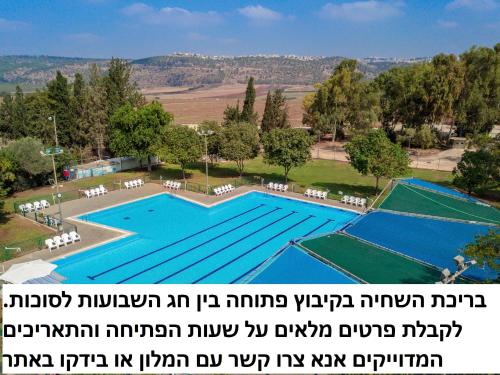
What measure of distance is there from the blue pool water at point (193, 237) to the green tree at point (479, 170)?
377 inches

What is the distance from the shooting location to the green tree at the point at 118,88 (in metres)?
38.5

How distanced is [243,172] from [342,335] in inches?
1153

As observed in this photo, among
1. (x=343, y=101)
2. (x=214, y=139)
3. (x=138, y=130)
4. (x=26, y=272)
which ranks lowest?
(x=26, y=272)

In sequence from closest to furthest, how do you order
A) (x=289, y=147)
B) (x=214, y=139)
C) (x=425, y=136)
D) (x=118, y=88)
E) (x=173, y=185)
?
(x=289, y=147)
(x=173, y=185)
(x=214, y=139)
(x=118, y=88)
(x=425, y=136)

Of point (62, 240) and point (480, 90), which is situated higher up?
point (480, 90)

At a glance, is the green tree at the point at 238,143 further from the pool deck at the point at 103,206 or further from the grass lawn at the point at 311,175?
the pool deck at the point at 103,206

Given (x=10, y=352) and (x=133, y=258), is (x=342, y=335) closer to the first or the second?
(x=10, y=352)

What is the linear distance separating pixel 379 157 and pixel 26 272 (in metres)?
21.3

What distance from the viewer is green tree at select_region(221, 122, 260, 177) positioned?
101ft

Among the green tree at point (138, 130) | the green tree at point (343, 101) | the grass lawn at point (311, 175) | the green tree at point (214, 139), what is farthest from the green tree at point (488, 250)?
the green tree at point (343, 101)

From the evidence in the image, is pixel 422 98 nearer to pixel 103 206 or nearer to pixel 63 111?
pixel 103 206

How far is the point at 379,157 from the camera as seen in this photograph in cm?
2478

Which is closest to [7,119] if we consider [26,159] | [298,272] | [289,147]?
[26,159]

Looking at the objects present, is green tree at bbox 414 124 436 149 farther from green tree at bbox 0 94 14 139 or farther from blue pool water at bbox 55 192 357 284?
green tree at bbox 0 94 14 139
